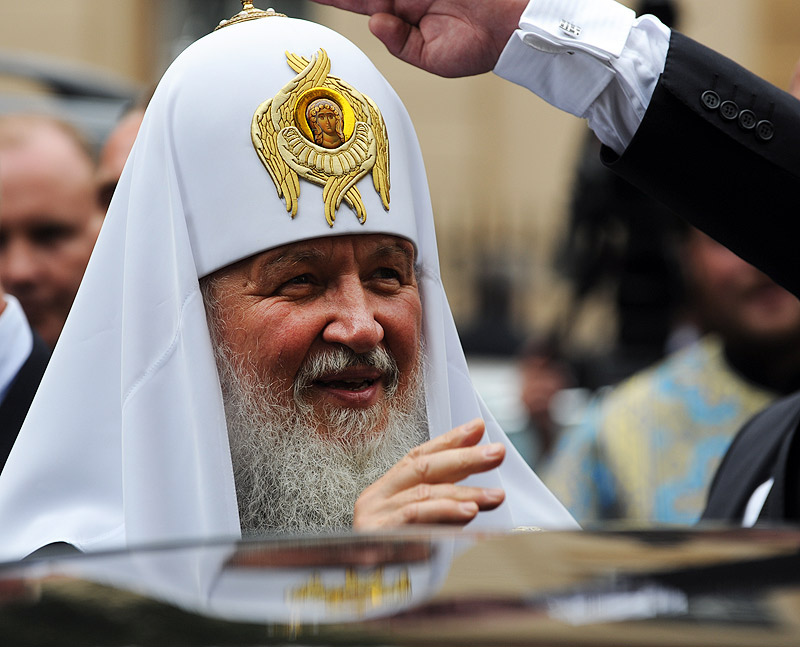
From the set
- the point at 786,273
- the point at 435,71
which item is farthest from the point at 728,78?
the point at 435,71

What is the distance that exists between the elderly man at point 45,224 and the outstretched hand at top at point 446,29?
6.85ft

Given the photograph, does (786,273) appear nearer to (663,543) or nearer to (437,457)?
(437,457)

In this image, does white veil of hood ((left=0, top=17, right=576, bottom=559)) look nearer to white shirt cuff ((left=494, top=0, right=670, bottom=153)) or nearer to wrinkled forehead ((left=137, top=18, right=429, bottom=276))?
wrinkled forehead ((left=137, top=18, right=429, bottom=276))

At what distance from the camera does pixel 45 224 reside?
16.7ft

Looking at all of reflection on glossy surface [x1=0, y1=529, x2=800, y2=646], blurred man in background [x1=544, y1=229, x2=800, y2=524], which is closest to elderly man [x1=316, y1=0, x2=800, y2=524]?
reflection on glossy surface [x1=0, y1=529, x2=800, y2=646]

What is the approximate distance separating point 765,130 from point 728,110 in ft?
0.32

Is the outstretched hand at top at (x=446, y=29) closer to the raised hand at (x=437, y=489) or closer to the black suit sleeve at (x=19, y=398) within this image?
the raised hand at (x=437, y=489)

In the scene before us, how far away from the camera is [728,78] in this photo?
318 cm

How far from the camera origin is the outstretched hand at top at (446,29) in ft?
10.7

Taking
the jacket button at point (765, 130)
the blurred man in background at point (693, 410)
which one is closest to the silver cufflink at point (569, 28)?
the jacket button at point (765, 130)

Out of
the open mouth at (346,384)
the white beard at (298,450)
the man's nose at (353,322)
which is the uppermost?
the man's nose at (353,322)

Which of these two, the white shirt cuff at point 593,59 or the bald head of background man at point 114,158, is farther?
the bald head of background man at point 114,158

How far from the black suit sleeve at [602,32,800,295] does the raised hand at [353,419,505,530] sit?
1.06 m

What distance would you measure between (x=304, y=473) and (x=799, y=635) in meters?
2.02
